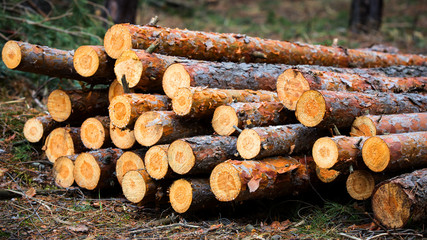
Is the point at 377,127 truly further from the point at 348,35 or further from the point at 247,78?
the point at 348,35

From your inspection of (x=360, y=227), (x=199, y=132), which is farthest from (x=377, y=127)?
(x=199, y=132)

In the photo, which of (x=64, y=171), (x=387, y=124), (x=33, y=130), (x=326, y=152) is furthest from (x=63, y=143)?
(x=387, y=124)

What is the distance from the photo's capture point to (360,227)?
3418 millimetres

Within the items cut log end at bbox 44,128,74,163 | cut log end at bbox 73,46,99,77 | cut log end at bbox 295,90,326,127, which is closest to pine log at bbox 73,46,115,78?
cut log end at bbox 73,46,99,77

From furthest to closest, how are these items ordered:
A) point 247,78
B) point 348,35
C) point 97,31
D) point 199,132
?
point 348,35
point 97,31
point 247,78
point 199,132

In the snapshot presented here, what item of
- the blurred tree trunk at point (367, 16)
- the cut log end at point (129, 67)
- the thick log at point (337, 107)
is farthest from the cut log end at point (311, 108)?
the blurred tree trunk at point (367, 16)

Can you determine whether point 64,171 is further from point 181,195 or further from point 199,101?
point 199,101

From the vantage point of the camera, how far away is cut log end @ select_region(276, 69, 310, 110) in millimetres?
3832

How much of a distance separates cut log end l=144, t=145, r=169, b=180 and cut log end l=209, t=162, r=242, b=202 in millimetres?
463

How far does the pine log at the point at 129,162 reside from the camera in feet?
13.0

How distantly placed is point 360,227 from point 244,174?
111 centimetres

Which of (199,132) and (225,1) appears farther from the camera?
(225,1)

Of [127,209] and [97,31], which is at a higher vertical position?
[97,31]

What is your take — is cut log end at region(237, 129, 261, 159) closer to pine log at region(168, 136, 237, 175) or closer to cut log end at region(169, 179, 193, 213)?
pine log at region(168, 136, 237, 175)
